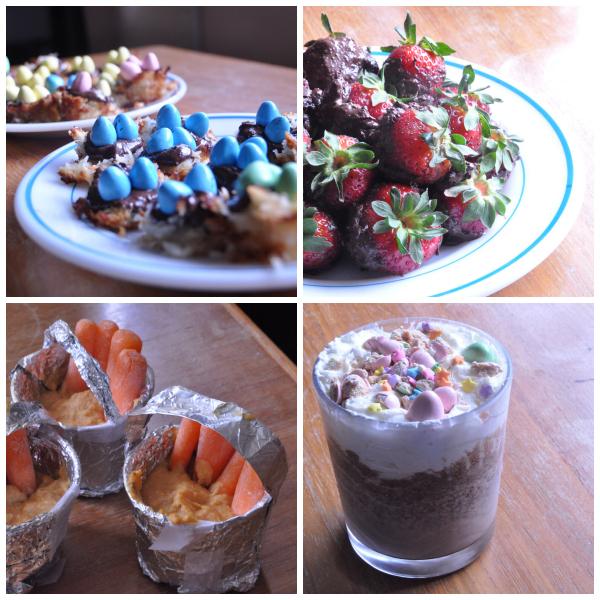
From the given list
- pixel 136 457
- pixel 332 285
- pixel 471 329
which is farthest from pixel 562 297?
pixel 136 457

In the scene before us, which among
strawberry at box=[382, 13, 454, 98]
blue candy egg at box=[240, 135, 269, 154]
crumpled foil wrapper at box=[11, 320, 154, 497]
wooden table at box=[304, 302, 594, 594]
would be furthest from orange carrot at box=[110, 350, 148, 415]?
strawberry at box=[382, 13, 454, 98]

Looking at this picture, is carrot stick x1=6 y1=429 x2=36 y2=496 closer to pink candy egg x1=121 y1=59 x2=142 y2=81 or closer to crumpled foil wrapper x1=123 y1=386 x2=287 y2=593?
crumpled foil wrapper x1=123 y1=386 x2=287 y2=593

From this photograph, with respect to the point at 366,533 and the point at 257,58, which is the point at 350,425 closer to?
the point at 366,533

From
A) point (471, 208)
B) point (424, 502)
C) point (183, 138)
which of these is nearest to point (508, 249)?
point (471, 208)

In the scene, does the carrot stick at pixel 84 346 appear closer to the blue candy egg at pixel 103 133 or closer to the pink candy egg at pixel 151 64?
the blue candy egg at pixel 103 133

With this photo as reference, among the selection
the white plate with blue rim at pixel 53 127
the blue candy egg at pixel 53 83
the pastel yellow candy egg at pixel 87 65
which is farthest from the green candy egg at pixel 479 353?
the pastel yellow candy egg at pixel 87 65

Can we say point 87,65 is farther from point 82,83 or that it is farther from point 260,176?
point 260,176
